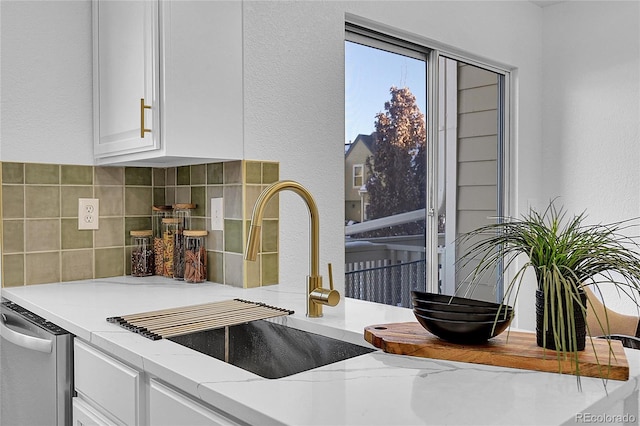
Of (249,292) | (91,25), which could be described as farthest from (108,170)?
(249,292)

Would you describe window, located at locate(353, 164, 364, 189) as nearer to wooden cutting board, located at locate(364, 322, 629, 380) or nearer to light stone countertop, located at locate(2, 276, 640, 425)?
light stone countertop, located at locate(2, 276, 640, 425)

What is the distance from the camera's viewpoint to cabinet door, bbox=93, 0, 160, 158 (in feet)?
6.33

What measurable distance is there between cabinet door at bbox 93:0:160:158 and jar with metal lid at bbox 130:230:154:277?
38 cm

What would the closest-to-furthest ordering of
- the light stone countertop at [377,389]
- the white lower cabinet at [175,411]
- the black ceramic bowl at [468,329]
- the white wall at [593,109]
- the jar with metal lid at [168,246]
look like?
1. the light stone countertop at [377,389]
2. the white lower cabinet at [175,411]
3. the black ceramic bowl at [468,329]
4. the jar with metal lid at [168,246]
5. the white wall at [593,109]

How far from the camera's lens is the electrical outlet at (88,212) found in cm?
229

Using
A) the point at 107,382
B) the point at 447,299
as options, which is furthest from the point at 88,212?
the point at 447,299

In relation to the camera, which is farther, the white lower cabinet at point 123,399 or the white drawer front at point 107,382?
the white drawer front at point 107,382

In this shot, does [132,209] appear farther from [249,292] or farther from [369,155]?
[369,155]

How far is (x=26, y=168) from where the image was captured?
215cm

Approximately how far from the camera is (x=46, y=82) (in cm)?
219

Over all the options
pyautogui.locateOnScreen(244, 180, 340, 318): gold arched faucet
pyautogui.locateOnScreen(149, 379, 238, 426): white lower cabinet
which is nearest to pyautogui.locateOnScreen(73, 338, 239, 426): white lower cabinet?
pyautogui.locateOnScreen(149, 379, 238, 426): white lower cabinet

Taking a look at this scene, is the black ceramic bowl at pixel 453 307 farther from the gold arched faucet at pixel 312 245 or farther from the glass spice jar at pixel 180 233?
the glass spice jar at pixel 180 233

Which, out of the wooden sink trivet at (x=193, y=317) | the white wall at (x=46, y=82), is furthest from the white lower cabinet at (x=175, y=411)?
the white wall at (x=46, y=82)

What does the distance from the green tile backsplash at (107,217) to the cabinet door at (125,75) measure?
7.4 inches
